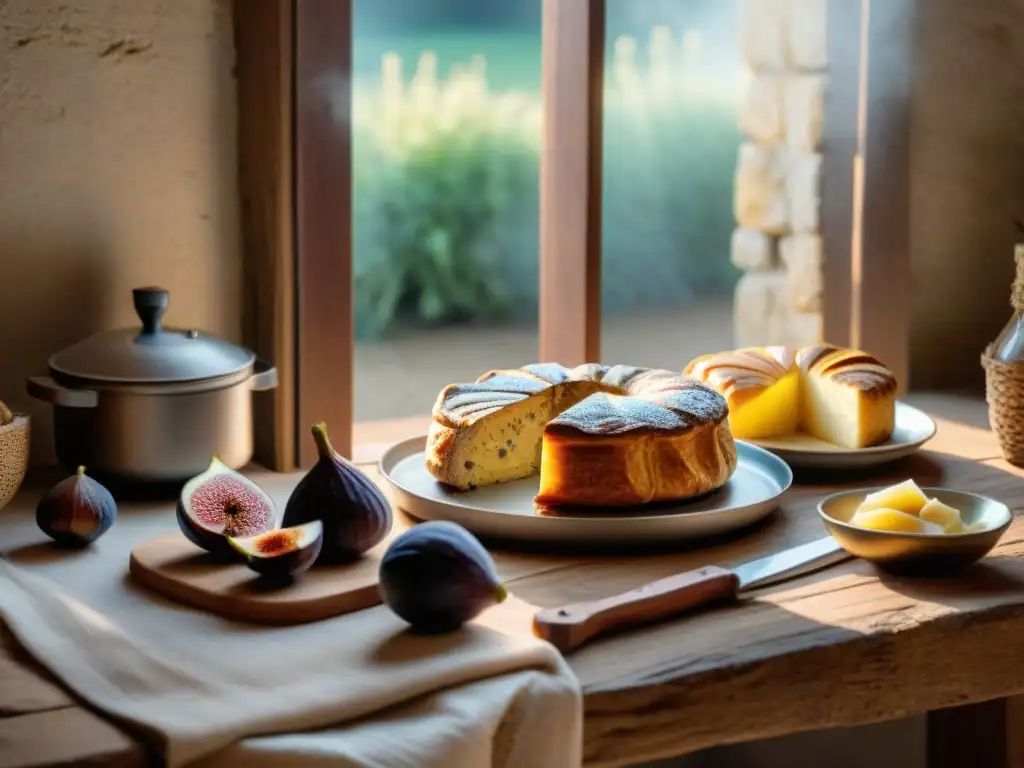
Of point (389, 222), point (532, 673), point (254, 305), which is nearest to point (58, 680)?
point (532, 673)

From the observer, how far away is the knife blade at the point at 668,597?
1.32 m

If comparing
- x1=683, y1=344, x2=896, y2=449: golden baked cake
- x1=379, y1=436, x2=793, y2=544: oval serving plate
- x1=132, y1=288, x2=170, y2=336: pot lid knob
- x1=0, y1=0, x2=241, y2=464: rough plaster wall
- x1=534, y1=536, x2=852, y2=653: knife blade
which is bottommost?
x1=534, y1=536, x2=852, y2=653: knife blade

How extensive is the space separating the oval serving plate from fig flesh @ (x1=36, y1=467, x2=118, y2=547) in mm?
359

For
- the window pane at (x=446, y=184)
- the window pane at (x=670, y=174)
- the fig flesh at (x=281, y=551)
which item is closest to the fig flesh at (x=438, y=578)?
the fig flesh at (x=281, y=551)

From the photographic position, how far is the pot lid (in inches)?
69.2

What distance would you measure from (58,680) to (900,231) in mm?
1815

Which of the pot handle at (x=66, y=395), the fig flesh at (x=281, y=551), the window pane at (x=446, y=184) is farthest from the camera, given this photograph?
the window pane at (x=446, y=184)

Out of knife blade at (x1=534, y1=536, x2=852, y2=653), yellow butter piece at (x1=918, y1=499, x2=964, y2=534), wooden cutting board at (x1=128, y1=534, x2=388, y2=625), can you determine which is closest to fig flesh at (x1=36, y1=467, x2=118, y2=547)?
wooden cutting board at (x1=128, y1=534, x2=388, y2=625)

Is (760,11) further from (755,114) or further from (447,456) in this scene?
(447,456)

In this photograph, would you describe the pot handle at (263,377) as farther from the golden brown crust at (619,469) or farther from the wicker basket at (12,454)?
the golden brown crust at (619,469)

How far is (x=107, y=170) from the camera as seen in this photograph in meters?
1.94

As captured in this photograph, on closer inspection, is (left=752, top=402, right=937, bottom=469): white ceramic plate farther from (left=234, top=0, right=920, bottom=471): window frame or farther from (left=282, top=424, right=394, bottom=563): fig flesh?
(left=282, top=424, right=394, bottom=563): fig flesh

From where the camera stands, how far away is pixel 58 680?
Result: 1.22 meters

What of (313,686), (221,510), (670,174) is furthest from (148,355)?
(670,174)
